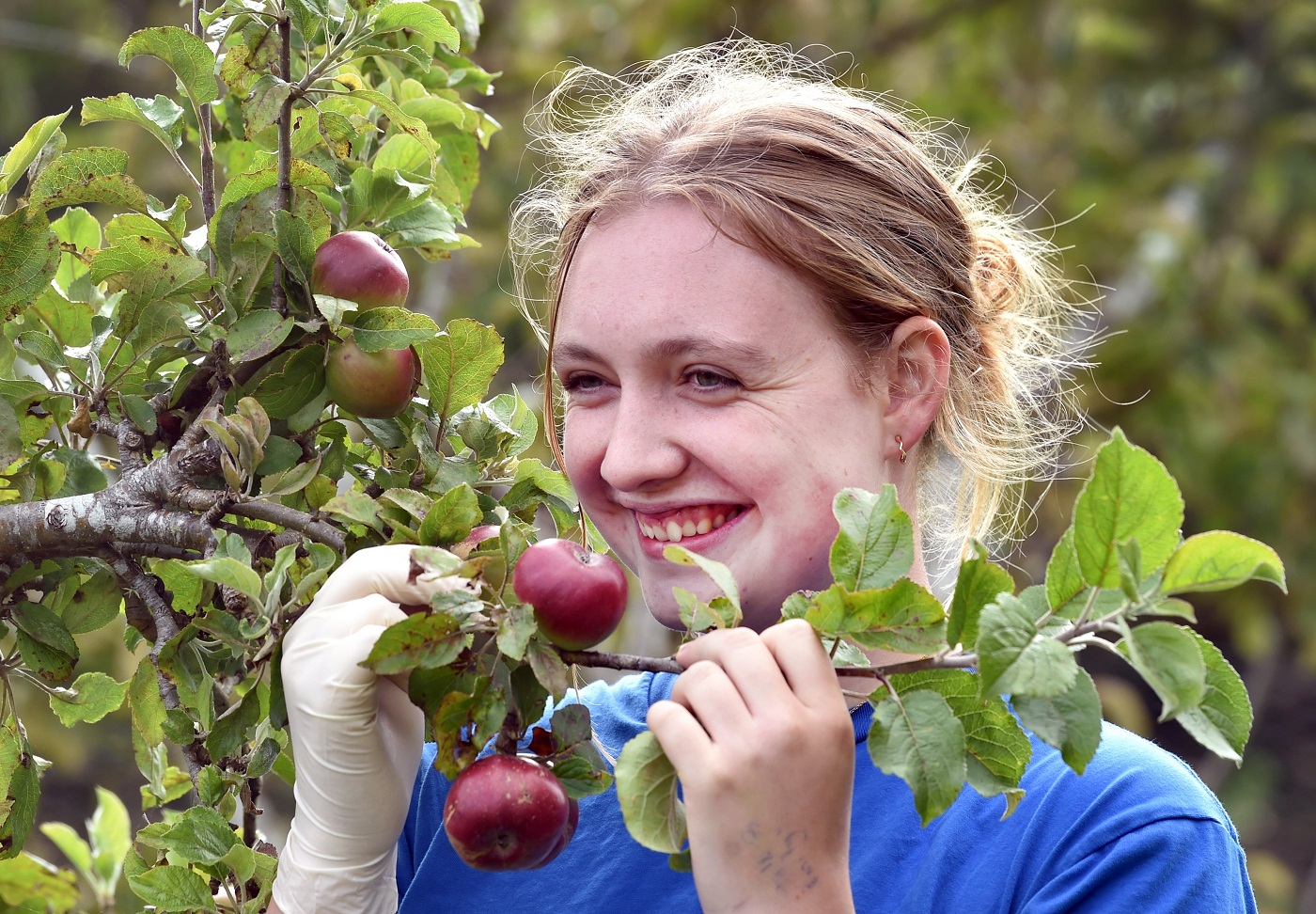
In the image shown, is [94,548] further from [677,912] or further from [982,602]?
[982,602]

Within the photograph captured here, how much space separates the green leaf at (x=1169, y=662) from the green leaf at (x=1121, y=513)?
0.04 m

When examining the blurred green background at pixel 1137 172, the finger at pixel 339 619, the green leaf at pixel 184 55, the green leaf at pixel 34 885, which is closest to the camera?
the green leaf at pixel 34 885

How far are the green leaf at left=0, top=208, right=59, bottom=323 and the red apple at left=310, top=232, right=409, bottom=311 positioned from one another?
265mm

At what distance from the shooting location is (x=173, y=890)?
1.25 metres

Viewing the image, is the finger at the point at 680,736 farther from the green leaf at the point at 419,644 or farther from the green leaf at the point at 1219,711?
the green leaf at the point at 1219,711

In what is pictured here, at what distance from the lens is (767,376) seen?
4.70 ft

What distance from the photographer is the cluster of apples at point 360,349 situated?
129 centimetres

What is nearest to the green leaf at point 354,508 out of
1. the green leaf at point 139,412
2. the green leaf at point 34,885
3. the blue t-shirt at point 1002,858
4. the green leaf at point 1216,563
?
the green leaf at point 139,412

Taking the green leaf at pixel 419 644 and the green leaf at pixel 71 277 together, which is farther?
the green leaf at pixel 71 277

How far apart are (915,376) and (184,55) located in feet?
2.90

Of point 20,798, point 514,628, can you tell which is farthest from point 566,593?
point 20,798

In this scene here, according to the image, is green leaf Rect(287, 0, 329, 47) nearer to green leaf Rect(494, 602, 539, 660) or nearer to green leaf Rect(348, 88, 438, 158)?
green leaf Rect(348, 88, 438, 158)

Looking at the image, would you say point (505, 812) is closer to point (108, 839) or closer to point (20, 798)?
point (20, 798)

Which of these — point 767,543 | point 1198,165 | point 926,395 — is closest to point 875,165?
point 926,395
